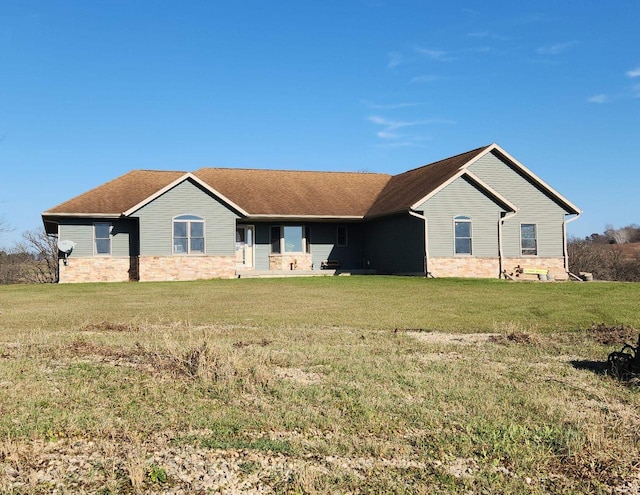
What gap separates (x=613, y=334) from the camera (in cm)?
1102

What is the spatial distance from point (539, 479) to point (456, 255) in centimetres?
2343

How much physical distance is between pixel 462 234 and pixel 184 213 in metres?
13.0

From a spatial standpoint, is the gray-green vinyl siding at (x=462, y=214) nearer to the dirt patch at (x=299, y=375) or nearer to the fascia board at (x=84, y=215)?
the fascia board at (x=84, y=215)

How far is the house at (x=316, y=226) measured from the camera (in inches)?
1073

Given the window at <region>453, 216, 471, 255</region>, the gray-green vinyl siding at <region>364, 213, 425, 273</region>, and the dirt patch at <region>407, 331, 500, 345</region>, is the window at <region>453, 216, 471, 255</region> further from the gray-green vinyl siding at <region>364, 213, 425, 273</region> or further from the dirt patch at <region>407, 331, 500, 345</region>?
the dirt patch at <region>407, 331, 500, 345</region>

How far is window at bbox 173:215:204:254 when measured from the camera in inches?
1091

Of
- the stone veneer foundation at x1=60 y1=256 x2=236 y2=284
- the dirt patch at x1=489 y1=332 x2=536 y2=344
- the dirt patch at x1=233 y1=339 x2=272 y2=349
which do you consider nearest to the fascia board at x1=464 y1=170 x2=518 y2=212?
the stone veneer foundation at x1=60 y1=256 x2=236 y2=284

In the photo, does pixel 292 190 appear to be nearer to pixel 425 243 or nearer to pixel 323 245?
pixel 323 245

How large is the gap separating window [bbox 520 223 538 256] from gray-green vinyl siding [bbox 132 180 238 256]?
1421cm

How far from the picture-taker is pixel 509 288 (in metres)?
21.7

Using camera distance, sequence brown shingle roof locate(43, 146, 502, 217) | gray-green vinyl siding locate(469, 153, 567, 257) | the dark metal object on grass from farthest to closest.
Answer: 1. gray-green vinyl siding locate(469, 153, 567, 257)
2. brown shingle roof locate(43, 146, 502, 217)
3. the dark metal object on grass

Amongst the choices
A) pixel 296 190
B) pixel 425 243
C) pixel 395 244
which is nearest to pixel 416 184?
pixel 395 244

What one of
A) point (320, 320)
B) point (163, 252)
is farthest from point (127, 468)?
point (163, 252)

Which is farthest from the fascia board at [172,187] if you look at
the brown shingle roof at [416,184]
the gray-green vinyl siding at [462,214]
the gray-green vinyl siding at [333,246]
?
the gray-green vinyl siding at [462,214]
